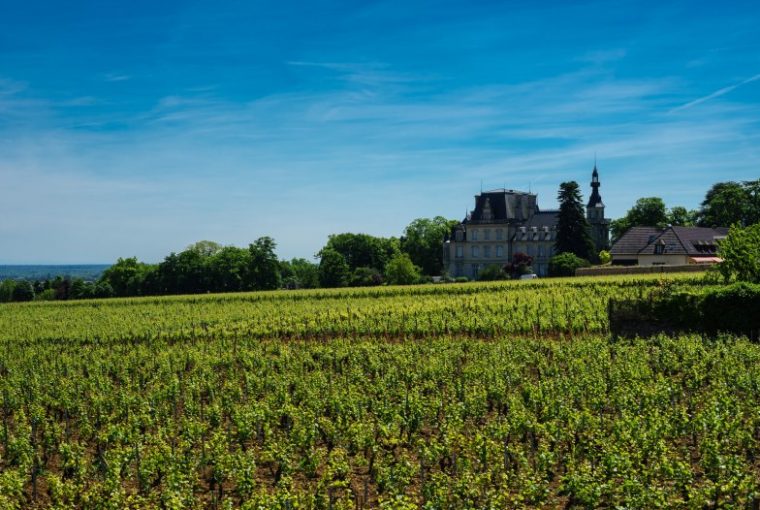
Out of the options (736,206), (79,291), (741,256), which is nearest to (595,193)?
(736,206)

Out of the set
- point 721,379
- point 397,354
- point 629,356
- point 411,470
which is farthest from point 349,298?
point 411,470

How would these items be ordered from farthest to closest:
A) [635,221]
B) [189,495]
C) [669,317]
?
1. [635,221]
2. [669,317]
3. [189,495]

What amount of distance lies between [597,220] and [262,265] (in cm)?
4819

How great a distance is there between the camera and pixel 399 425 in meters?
15.3

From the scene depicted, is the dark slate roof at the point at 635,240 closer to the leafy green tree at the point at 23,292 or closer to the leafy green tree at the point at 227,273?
the leafy green tree at the point at 227,273

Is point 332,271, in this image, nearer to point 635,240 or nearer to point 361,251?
point 361,251

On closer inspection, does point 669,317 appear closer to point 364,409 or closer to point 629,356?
point 629,356

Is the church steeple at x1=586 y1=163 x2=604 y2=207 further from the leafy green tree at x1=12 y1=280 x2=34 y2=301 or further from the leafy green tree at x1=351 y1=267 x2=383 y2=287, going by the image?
the leafy green tree at x1=12 y1=280 x2=34 y2=301

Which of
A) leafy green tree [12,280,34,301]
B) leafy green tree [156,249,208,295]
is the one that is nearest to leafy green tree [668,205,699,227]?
leafy green tree [156,249,208,295]

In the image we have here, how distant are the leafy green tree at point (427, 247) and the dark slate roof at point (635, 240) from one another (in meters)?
34.5

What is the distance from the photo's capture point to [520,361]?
2159 cm

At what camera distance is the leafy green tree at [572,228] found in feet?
263

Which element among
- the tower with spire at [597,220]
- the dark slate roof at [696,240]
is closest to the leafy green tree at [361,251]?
the tower with spire at [597,220]

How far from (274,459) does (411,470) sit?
3098 millimetres
